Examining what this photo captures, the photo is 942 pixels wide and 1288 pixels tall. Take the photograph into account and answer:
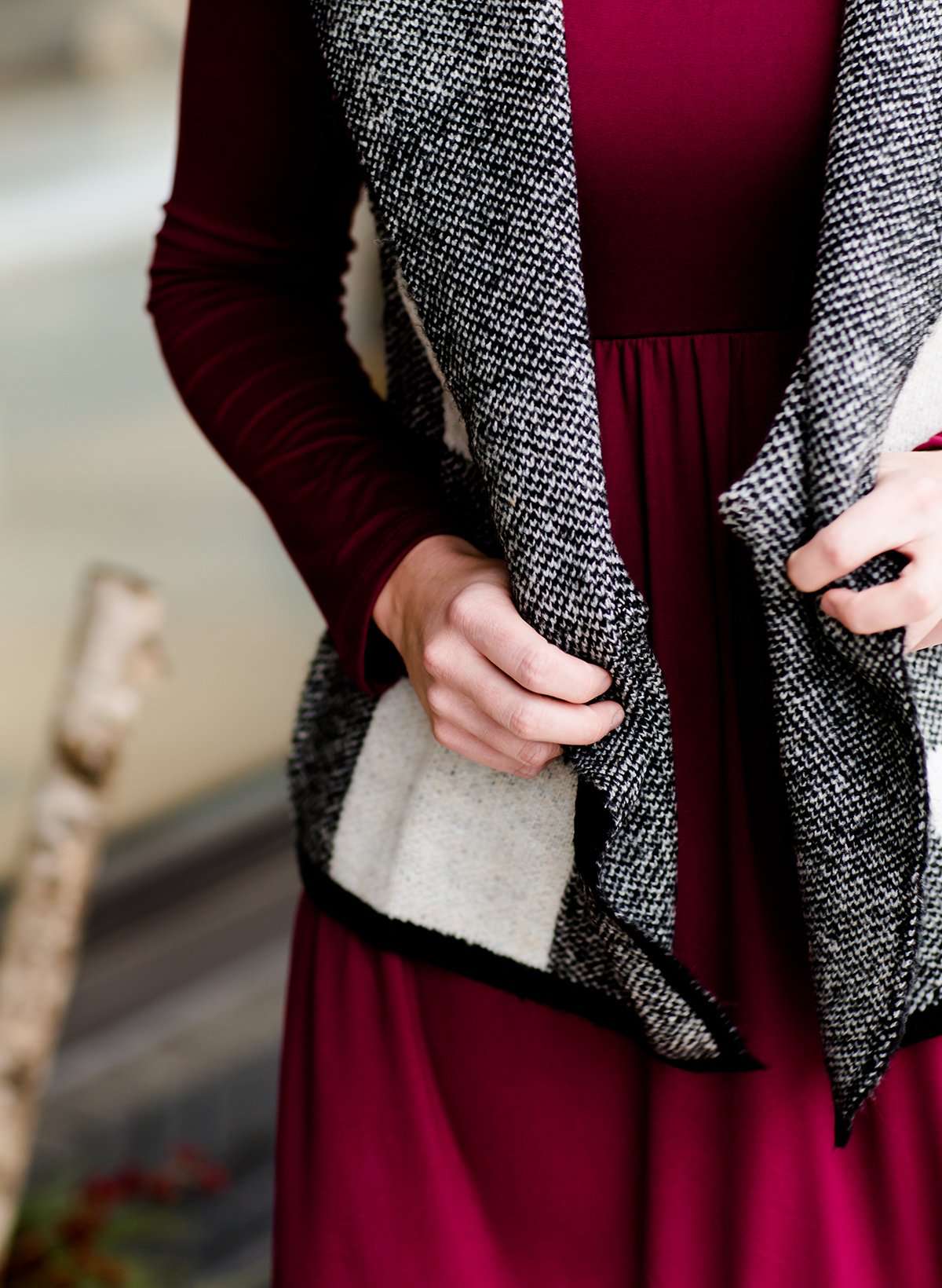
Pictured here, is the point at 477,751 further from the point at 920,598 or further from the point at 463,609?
the point at 920,598

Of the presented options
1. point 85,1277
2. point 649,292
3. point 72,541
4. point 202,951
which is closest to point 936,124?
point 649,292

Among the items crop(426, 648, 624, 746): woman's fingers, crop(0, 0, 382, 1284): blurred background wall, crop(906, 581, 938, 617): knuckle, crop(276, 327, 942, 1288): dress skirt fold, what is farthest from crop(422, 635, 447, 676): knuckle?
crop(0, 0, 382, 1284): blurred background wall

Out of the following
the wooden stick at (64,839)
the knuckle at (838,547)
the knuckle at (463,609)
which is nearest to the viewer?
the knuckle at (838,547)

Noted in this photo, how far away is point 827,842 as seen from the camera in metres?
0.61

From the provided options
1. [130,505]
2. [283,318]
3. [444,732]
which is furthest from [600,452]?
[130,505]

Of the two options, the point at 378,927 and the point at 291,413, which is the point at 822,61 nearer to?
the point at 291,413

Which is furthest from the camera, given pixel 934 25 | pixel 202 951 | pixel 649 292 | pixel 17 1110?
pixel 202 951

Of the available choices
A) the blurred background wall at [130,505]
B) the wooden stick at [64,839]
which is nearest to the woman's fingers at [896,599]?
the wooden stick at [64,839]

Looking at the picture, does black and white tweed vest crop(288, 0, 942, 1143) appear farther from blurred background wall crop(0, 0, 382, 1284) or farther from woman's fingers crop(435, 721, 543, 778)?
blurred background wall crop(0, 0, 382, 1284)

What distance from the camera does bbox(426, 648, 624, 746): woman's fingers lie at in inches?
24.3

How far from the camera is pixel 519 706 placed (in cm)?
63

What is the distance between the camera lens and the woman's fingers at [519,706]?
2.02 feet

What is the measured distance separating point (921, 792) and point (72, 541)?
3509mm

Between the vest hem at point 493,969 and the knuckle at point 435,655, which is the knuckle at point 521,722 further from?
the vest hem at point 493,969
